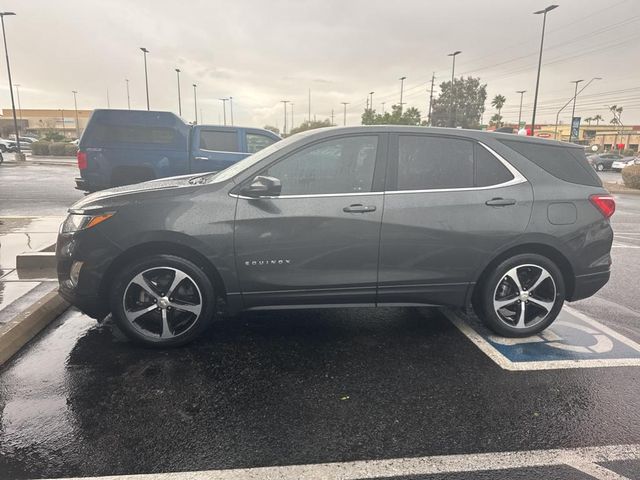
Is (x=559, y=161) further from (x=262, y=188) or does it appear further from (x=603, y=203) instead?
(x=262, y=188)

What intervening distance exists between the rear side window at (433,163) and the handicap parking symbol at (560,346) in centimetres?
140

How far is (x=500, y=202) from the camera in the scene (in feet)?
12.3

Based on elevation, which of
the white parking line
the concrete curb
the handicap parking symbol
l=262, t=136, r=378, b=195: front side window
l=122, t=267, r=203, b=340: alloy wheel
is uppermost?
l=262, t=136, r=378, b=195: front side window

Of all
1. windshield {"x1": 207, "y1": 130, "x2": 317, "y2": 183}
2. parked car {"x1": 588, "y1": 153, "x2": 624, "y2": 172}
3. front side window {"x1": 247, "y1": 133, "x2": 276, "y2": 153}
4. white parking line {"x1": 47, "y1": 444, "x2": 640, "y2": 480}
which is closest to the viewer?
white parking line {"x1": 47, "y1": 444, "x2": 640, "y2": 480}

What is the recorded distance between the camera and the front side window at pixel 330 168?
359 centimetres

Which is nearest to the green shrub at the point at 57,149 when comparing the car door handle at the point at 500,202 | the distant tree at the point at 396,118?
the distant tree at the point at 396,118

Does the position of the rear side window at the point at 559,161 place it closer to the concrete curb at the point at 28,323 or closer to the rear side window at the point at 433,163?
the rear side window at the point at 433,163

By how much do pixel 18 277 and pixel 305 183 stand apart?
369 centimetres

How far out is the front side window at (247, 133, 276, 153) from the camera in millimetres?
9672

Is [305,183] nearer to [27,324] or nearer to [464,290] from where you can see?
[464,290]

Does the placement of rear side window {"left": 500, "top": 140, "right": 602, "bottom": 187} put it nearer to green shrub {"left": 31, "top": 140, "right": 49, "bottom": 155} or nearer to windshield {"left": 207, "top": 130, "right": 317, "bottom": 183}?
windshield {"left": 207, "top": 130, "right": 317, "bottom": 183}

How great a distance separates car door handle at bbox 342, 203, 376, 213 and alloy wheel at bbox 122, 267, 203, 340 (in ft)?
4.41

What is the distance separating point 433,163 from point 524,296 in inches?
55.5

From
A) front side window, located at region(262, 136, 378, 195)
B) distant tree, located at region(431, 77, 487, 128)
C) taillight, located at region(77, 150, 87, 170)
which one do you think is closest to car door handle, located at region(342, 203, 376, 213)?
front side window, located at region(262, 136, 378, 195)
